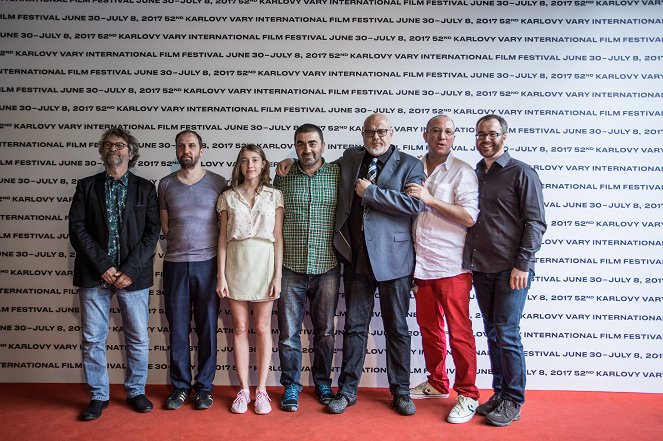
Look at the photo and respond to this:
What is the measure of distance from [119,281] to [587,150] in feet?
11.9

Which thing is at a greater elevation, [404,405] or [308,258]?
[308,258]

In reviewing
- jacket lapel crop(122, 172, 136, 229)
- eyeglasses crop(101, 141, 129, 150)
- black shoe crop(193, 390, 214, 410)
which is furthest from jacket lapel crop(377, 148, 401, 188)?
black shoe crop(193, 390, 214, 410)

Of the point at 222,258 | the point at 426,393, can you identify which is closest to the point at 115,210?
the point at 222,258

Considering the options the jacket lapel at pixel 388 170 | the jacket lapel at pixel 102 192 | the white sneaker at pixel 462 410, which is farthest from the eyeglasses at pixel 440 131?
the jacket lapel at pixel 102 192

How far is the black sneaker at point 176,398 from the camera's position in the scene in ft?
9.79

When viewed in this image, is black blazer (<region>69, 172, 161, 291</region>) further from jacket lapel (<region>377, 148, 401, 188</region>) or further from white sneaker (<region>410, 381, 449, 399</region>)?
white sneaker (<region>410, 381, 449, 399</region>)

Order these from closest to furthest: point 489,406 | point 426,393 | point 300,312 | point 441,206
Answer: point 441,206, point 489,406, point 300,312, point 426,393

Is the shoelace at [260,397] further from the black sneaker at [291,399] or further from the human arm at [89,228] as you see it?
the human arm at [89,228]

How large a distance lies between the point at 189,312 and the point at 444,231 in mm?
1869

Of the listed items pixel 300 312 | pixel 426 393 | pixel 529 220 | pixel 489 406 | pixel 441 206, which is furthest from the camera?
pixel 426 393

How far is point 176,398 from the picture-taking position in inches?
119

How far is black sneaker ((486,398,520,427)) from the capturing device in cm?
280

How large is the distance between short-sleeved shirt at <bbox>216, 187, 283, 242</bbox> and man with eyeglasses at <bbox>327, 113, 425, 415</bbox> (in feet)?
1.45

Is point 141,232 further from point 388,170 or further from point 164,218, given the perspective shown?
point 388,170
